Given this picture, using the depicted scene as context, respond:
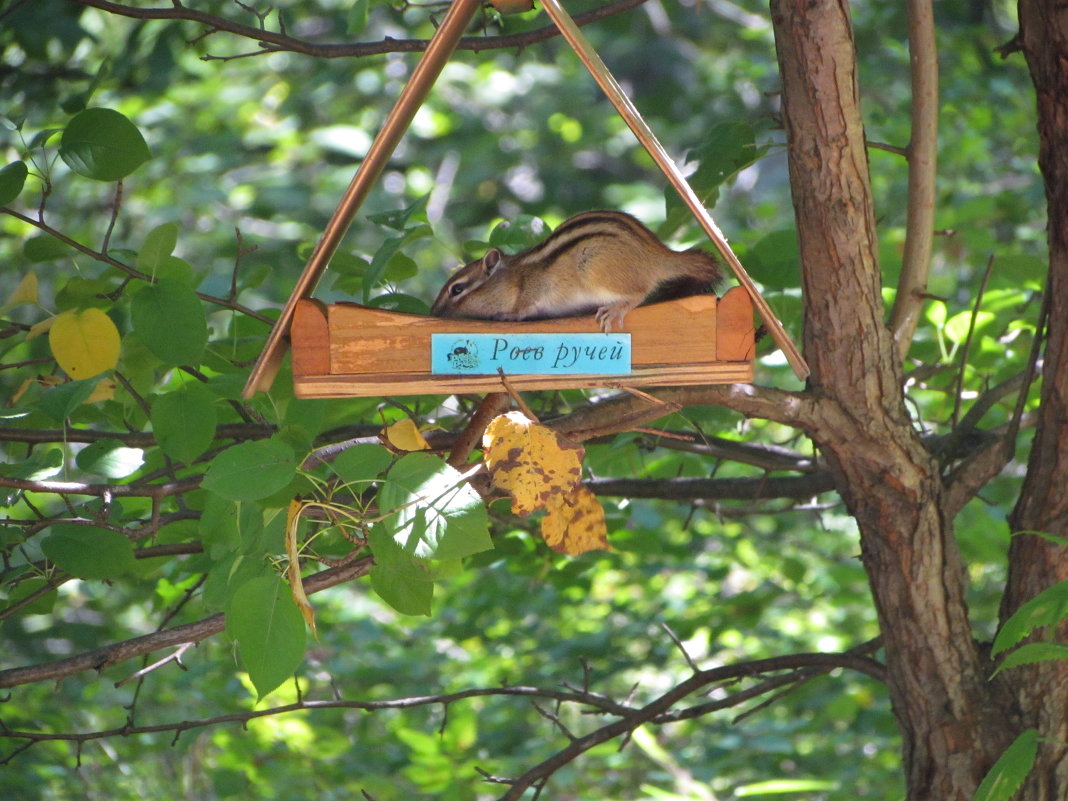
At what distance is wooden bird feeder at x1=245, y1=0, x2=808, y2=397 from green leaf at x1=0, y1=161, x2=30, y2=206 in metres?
0.47

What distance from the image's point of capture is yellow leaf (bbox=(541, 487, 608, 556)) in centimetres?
171

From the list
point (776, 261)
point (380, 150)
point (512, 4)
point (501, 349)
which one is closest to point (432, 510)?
point (501, 349)

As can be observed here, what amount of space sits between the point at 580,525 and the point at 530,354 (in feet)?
0.94

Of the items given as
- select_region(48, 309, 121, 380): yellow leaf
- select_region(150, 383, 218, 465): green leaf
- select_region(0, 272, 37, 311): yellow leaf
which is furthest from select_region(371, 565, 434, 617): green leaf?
select_region(0, 272, 37, 311): yellow leaf

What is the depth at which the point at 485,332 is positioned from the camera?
5.39 feet

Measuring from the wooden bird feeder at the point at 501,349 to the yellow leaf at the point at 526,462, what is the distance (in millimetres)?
122

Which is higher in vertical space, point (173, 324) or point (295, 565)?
point (173, 324)

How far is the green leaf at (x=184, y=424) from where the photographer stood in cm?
169

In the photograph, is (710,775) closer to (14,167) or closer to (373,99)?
(14,167)

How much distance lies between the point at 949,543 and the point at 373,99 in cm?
694

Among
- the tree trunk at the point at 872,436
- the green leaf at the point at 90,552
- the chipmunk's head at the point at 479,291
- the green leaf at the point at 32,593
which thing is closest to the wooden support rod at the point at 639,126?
the tree trunk at the point at 872,436

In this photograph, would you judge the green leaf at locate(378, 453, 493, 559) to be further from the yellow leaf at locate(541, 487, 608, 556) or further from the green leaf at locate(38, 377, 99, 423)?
the green leaf at locate(38, 377, 99, 423)

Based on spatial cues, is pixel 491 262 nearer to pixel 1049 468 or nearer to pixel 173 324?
pixel 173 324

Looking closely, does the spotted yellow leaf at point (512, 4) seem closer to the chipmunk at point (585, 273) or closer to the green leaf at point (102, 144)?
the chipmunk at point (585, 273)
